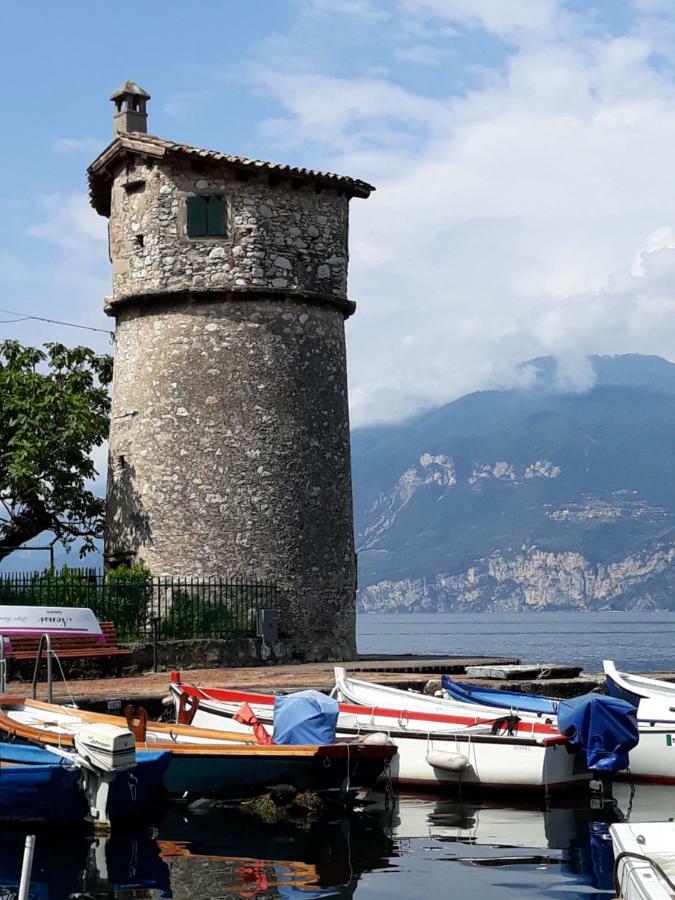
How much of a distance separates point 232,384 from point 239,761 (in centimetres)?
1310

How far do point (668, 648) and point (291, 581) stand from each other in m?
66.3

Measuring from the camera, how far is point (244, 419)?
29844mm

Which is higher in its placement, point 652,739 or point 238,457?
point 238,457

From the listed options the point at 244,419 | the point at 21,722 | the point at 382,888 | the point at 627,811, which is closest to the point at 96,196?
the point at 244,419

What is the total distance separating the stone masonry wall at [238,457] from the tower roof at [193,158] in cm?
268

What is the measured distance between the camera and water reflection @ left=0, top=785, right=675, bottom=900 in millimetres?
14367

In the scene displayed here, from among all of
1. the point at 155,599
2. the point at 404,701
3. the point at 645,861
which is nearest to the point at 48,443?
the point at 155,599

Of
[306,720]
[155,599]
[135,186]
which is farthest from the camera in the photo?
[135,186]

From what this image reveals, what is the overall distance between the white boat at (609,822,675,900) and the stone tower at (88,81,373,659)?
727 inches

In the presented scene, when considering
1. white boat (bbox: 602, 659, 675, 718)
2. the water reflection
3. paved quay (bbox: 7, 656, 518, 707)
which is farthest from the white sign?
white boat (bbox: 602, 659, 675, 718)

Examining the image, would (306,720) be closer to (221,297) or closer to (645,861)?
(645,861)

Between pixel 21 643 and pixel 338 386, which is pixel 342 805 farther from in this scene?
pixel 338 386

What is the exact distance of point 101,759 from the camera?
53.8 feet

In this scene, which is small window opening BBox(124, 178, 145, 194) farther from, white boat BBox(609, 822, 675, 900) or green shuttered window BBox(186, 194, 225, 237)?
white boat BBox(609, 822, 675, 900)
